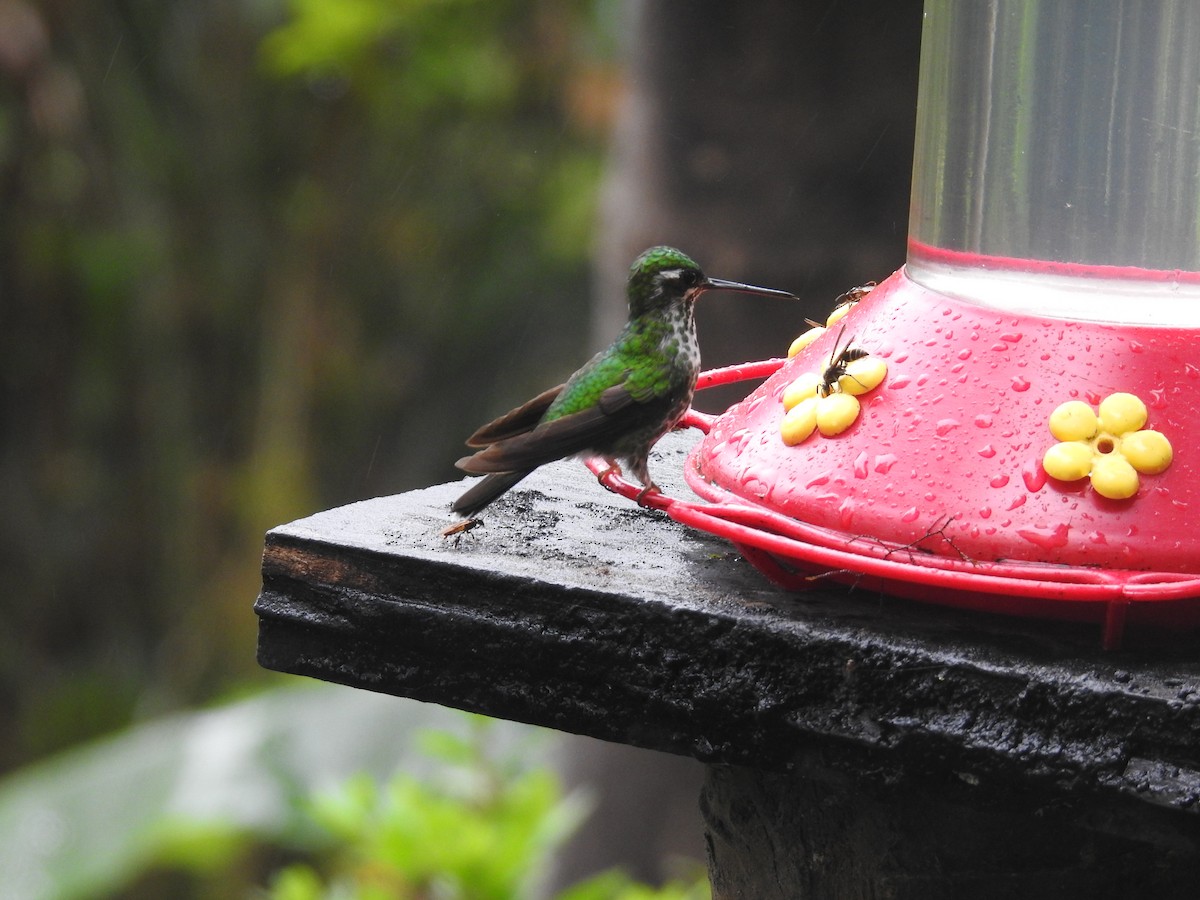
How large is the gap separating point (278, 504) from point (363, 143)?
8.95ft

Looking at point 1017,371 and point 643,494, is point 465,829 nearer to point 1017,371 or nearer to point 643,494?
point 643,494

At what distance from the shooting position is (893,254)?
12.4 ft

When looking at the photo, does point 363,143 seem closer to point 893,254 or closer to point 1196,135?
point 893,254

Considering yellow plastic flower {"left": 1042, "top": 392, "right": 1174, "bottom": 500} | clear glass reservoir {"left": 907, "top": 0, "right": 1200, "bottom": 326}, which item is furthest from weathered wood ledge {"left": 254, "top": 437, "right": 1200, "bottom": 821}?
clear glass reservoir {"left": 907, "top": 0, "right": 1200, "bottom": 326}

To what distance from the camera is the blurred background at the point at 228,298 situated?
8930 millimetres

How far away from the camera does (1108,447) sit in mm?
1295

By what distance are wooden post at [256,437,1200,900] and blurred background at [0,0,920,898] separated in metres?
5.63

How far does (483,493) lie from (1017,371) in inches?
22.7

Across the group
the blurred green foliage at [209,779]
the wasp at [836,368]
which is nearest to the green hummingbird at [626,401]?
the wasp at [836,368]

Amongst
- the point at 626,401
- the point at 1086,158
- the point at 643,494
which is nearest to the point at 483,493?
the point at 643,494

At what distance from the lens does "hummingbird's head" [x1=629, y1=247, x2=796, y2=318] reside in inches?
78.6

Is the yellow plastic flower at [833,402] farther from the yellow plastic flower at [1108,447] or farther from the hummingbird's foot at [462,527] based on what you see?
the hummingbird's foot at [462,527]

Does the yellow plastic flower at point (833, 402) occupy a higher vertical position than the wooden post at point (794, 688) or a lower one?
higher

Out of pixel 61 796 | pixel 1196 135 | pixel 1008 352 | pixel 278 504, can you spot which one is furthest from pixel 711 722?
pixel 278 504
